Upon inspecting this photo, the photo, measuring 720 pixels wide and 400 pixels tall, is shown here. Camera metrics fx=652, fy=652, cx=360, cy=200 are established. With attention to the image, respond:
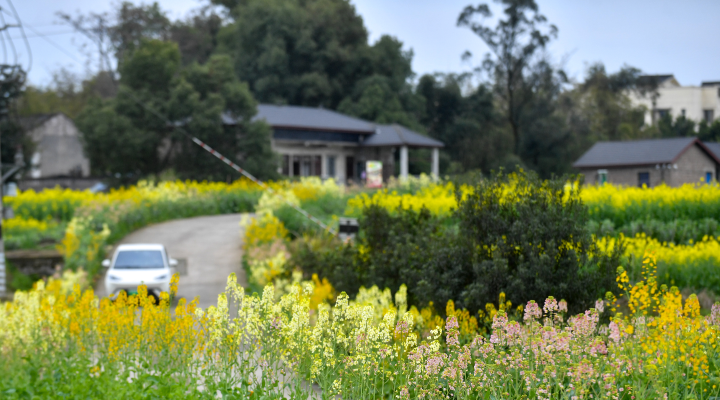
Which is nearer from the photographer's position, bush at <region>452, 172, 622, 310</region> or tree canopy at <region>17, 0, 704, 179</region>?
bush at <region>452, 172, 622, 310</region>

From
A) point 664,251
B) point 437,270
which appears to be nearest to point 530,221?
point 437,270

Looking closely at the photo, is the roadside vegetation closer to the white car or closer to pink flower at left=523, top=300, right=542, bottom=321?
pink flower at left=523, top=300, right=542, bottom=321

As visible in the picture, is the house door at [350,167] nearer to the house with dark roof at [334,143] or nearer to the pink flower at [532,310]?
the house with dark roof at [334,143]

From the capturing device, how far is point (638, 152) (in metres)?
35.6

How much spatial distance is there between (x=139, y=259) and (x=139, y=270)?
43cm

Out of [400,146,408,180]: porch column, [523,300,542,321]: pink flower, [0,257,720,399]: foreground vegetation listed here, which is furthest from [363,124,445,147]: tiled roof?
[523,300,542,321]: pink flower

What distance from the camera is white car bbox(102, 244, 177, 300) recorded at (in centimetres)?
1170

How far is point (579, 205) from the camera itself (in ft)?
21.1

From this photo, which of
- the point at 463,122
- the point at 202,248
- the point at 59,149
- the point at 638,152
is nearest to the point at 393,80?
the point at 463,122

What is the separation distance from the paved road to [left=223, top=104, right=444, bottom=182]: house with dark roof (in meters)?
16.3

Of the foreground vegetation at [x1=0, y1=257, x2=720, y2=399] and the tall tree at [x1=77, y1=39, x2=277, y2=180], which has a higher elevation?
the tall tree at [x1=77, y1=39, x2=277, y2=180]

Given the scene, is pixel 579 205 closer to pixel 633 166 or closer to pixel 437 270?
pixel 437 270

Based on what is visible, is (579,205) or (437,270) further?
(437,270)

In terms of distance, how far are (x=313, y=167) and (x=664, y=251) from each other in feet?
99.3
